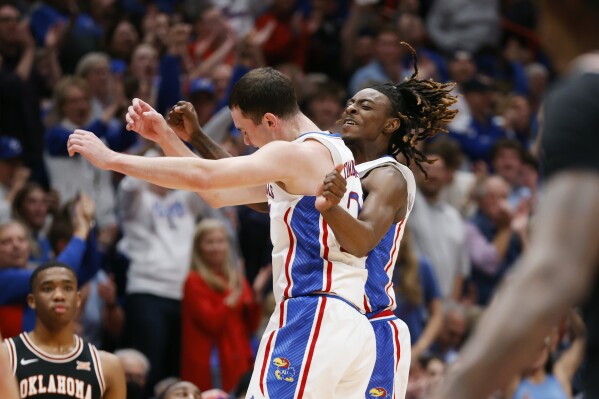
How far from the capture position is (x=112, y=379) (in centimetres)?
626

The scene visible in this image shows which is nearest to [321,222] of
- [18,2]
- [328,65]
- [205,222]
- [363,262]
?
[363,262]

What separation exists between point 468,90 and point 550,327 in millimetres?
11060

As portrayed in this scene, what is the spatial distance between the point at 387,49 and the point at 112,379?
6821mm

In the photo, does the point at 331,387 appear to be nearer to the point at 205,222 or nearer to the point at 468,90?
the point at 205,222

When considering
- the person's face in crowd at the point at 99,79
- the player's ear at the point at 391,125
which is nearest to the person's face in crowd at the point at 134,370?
the player's ear at the point at 391,125

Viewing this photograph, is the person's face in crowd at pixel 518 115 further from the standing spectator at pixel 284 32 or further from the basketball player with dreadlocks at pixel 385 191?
the basketball player with dreadlocks at pixel 385 191

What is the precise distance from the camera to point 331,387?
15.9 feet

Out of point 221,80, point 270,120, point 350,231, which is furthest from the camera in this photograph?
point 221,80

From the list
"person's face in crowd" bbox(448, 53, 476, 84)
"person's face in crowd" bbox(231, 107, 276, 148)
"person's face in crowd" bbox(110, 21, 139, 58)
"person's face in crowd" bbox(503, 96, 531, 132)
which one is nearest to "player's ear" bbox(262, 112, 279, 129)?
"person's face in crowd" bbox(231, 107, 276, 148)

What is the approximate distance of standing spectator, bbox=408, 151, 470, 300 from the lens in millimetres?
10141

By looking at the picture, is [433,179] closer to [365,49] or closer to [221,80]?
[221,80]

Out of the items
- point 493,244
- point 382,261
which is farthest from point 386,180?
Result: point 493,244

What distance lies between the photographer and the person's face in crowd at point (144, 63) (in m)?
10.6

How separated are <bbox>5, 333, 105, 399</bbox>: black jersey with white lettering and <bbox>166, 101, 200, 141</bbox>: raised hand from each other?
1.52 meters
